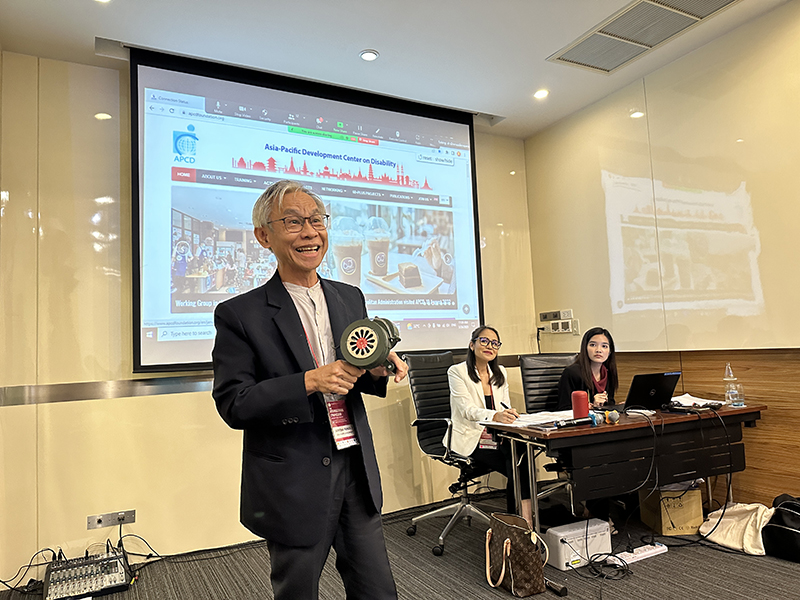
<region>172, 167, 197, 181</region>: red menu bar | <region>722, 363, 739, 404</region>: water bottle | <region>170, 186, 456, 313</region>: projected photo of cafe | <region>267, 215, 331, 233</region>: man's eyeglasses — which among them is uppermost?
<region>172, 167, 197, 181</region>: red menu bar

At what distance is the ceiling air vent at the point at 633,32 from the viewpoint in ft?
10.5

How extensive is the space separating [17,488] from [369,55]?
326 centimetres

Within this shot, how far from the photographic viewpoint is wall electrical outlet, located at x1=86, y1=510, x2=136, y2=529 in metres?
3.21

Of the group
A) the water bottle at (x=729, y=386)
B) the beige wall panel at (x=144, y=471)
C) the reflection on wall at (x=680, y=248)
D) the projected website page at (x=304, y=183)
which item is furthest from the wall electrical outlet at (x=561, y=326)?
the beige wall panel at (x=144, y=471)

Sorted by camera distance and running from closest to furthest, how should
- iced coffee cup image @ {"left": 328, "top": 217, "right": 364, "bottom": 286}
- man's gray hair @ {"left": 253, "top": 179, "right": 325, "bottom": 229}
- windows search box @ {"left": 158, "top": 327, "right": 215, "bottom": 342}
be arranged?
man's gray hair @ {"left": 253, "top": 179, "right": 325, "bottom": 229}
windows search box @ {"left": 158, "top": 327, "right": 215, "bottom": 342}
iced coffee cup image @ {"left": 328, "top": 217, "right": 364, "bottom": 286}

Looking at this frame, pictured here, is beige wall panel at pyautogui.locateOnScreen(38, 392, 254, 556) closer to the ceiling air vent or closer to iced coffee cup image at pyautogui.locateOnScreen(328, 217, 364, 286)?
iced coffee cup image at pyautogui.locateOnScreen(328, 217, 364, 286)

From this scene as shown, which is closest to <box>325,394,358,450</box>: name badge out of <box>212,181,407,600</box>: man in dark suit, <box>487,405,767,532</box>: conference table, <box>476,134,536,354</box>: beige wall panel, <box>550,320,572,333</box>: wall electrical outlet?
<box>212,181,407,600</box>: man in dark suit

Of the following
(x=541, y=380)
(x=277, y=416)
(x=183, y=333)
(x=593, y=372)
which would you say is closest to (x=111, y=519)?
(x=183, y=333)

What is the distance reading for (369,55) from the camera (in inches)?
141

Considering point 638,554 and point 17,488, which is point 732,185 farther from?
point 17,488

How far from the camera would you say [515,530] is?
265cm

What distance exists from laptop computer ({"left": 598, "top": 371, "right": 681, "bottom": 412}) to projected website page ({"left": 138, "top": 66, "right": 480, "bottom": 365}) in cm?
152

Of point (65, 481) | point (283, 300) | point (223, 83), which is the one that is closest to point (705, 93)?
point (223, 83)

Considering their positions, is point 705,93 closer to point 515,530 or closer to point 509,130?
point 509,130
